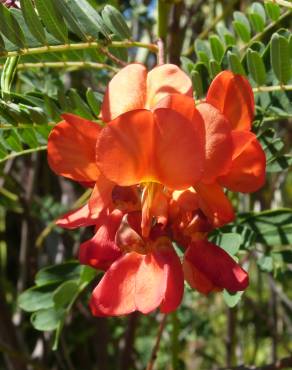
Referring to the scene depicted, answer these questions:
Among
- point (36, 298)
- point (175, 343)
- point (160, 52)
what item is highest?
point (160, 52)

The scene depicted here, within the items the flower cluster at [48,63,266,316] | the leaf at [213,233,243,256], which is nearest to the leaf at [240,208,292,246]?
the leaf at [213,233,243,256]

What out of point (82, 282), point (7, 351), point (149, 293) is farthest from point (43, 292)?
point (149, 293)

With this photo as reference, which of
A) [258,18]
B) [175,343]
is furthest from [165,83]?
[175,343]

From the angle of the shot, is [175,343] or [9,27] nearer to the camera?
[9,27]

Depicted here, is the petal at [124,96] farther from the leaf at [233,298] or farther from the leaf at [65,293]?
the leaf at [65,293]

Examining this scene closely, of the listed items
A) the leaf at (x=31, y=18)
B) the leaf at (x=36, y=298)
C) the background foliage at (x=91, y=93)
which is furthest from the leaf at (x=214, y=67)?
the leaf at (x=36, y=298)

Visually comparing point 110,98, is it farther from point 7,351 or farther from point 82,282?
point 7,351

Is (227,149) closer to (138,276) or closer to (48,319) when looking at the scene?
(138,276)
